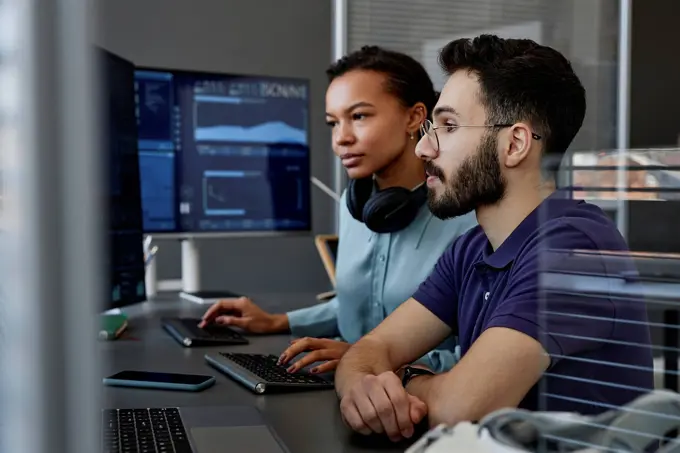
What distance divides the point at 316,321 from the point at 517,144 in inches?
35.1

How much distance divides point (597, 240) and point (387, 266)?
37.8 inches

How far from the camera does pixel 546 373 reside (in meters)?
0.67

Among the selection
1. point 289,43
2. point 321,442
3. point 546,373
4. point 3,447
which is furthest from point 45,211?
point 289,43

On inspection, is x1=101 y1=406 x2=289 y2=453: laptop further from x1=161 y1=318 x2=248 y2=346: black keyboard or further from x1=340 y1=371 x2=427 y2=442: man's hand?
x1=161 y1=318 x2=248 y2=346: black keyboard

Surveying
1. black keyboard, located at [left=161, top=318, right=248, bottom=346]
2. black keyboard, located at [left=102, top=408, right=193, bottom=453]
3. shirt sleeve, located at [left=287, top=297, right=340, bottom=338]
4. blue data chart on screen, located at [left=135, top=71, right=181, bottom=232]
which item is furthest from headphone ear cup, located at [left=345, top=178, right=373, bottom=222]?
black keyboard, located at [left=102, top=408, right=193, bottom=453]

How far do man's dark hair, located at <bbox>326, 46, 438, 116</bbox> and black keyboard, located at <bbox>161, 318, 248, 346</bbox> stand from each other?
658 millimetres

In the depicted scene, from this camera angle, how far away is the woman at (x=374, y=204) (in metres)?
1.62

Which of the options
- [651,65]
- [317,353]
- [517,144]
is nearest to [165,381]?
[317,353]

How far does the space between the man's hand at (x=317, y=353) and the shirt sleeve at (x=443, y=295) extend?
0.16 metres

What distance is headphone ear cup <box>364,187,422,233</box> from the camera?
1.60 meters

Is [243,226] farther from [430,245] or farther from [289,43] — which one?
[289,43]

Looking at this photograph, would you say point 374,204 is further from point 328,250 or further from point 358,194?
point 328,250

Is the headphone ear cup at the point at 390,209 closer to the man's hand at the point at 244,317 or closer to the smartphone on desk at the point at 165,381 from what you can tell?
the man's hand at the point at 244,317

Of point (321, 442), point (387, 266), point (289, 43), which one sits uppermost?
point (289, 43)
